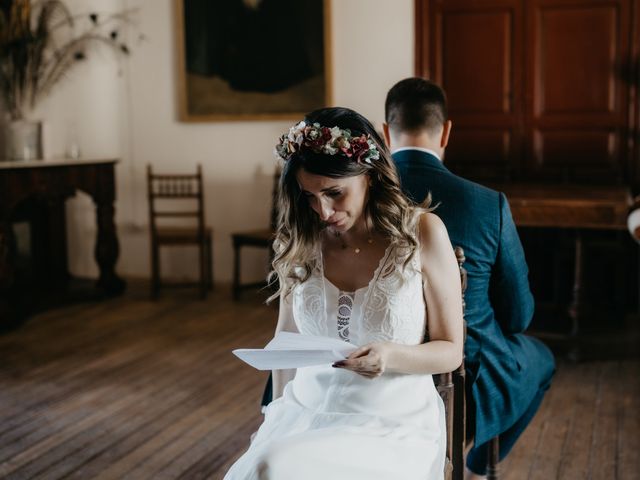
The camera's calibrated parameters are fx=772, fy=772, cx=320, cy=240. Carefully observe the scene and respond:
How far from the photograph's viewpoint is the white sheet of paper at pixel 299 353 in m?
1.61

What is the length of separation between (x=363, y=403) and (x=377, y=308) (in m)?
0.22

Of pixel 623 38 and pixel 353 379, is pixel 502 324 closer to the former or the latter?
pixel 353 379

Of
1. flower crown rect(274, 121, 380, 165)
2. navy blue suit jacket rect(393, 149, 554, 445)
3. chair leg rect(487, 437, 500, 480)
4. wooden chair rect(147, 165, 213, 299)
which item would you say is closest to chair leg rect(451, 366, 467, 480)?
navy blue suit jacket rect(393, 149, 554, 445)

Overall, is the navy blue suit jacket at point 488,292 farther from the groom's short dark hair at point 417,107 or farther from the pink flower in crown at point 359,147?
the pink flower in crown at point 359,147

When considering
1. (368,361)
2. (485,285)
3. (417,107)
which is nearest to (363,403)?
(368,361)

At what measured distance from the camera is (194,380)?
13.6 feet

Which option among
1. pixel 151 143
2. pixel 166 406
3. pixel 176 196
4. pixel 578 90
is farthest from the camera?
pixel 151 143

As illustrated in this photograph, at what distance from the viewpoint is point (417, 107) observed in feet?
8.54

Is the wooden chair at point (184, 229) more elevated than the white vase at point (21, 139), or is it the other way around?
the white vase at point (21, 139)

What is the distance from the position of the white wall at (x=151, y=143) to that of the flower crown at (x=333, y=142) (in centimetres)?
440

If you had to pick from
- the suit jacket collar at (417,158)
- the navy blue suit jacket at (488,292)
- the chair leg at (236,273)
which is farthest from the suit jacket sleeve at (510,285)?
the chair leg at (236,273)

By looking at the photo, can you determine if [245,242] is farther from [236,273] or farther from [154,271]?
[154,271]

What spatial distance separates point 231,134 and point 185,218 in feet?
2.87

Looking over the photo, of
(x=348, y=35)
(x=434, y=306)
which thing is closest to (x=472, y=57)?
(x=348, y=35)
